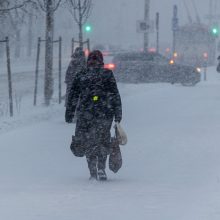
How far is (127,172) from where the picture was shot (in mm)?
10922

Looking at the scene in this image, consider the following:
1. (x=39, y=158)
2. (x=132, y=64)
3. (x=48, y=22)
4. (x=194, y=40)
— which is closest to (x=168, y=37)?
(x=194, y=40)

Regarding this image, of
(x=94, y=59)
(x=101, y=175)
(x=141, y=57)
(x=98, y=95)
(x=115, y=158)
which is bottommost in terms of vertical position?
(x=141, y=57)

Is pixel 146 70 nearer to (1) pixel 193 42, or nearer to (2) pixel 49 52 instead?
(2) pixel 49 52

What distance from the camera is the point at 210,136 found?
1470cm

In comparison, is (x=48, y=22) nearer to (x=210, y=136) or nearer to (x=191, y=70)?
(x=210, y=136)

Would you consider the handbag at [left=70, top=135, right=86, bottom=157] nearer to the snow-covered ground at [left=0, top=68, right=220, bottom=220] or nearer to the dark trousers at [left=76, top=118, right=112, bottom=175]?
the dark trousers at [left=76, top=118, right=112, bottom=175]

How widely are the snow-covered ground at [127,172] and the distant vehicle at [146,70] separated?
41.7ft

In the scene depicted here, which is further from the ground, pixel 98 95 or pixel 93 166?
pixel 98 95

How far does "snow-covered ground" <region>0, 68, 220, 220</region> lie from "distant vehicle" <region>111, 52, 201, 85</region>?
12.7 meters

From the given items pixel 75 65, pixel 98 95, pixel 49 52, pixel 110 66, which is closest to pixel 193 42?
pixel 110 66

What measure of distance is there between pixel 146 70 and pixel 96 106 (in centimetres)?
2348

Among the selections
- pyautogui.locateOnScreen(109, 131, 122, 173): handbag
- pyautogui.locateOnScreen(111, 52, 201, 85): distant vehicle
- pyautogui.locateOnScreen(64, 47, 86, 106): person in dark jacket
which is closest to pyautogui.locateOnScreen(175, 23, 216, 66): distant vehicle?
pyautogui.locateOnScreen(111, 52, 201, 85): distant vehicle

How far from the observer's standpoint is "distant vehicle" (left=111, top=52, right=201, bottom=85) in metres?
32.4

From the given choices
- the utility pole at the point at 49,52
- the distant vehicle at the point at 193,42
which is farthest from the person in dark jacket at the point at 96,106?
the distant vehicle at the point at 193,42
